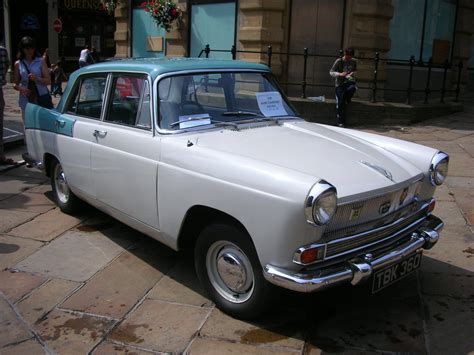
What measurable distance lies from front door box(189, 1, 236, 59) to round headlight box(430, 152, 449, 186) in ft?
31.4

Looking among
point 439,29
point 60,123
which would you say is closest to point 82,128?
point 60,123

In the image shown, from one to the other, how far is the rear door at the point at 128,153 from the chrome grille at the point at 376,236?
1.41m

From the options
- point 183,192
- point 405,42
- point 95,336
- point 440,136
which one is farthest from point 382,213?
point 405,42

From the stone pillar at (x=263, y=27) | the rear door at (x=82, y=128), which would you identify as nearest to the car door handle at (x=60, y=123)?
the rear door at (x=82, y=128)

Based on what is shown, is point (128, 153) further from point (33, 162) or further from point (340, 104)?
point (340, 104)

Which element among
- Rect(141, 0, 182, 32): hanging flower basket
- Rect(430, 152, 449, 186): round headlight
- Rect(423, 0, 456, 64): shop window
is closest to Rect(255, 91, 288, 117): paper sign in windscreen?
Rect(430, 152, 449, 186): round headlight

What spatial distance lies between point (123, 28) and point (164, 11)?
115 inches

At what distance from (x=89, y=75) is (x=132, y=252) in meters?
1.81

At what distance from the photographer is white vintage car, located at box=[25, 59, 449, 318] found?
311 centimetres

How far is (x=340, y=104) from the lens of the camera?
1091 centimetres

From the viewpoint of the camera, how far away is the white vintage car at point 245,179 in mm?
3105

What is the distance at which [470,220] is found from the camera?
5582mm

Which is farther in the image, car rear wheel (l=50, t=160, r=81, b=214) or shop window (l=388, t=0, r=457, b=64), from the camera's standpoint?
shop window (l=388, t=0, r=457, b=64)

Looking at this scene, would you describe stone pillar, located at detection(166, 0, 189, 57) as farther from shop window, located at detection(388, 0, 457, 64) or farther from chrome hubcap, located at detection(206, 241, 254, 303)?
chrome hubcap, located at detection(206, 241, 254, 303)
